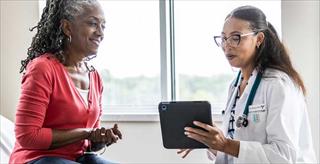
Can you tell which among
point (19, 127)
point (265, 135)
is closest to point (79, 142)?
point (19, 127)

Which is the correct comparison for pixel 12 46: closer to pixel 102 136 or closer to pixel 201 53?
pixel 201 53

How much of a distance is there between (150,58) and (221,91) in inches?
19.8

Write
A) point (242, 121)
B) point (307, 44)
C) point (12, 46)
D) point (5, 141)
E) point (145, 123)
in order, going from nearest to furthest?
1. point (242, 121)
2. point (307, 44)
3. point (5, 141)
4. point (145, 123)
5. point (12, 46)

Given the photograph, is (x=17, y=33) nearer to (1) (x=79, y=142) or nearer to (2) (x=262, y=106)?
(1) (x=79, y=142)

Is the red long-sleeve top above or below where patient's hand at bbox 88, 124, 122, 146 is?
above

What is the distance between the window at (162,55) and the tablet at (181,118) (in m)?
0.93

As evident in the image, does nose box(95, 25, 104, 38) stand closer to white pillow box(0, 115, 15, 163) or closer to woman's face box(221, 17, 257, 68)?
woman's face box(221, 17, 257, 68)

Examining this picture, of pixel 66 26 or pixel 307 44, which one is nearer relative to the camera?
pixel 66 26

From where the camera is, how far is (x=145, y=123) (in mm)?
2619

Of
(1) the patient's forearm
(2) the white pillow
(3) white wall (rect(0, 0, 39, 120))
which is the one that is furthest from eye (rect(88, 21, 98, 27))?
(3) white wall (rect(0, 0, 39, 120))

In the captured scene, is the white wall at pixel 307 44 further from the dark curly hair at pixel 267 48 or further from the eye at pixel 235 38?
the eye at pixel 235 38

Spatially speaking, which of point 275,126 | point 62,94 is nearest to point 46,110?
point 62,94

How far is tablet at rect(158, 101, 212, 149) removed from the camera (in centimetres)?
158

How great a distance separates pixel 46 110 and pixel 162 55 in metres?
1.22
